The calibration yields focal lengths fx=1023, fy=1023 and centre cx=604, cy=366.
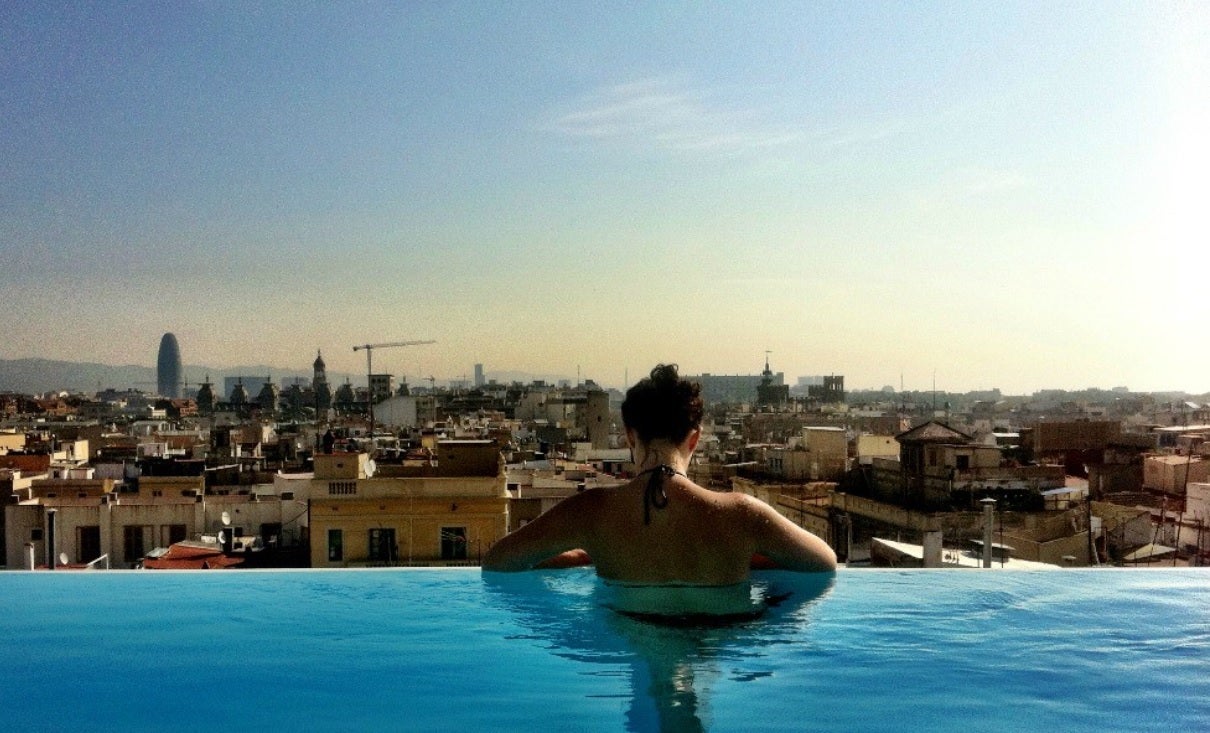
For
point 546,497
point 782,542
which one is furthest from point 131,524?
point 782,542

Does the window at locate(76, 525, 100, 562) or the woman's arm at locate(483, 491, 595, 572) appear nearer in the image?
the woman's arm at locate(483, 491, 595, 572)

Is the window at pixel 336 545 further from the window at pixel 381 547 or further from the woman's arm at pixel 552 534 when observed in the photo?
the woman's arm at pixel 552 534

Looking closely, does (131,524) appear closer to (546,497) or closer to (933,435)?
(546,497)

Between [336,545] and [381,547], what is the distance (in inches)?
30.4

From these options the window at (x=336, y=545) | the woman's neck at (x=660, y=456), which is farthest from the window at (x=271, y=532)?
the woman's neck at (x=660, y=456)

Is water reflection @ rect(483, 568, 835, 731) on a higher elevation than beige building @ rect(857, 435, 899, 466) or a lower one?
higher

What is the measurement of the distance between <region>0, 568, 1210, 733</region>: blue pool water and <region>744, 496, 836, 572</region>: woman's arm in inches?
12.2

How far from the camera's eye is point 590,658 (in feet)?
14.1

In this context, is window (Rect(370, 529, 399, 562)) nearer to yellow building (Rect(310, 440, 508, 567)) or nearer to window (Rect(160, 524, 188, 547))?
yellow building (Rect(310, 440, 508, 567))

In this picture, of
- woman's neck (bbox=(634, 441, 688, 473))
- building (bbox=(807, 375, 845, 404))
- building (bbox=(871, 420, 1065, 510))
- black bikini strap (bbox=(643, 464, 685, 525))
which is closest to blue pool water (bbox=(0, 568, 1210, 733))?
black bikini strap (bbox=(643, 464, 685, 525))

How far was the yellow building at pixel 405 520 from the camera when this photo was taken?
17.5 m

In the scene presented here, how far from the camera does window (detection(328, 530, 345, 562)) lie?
1745 cm

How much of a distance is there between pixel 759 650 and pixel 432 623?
166 centimetres

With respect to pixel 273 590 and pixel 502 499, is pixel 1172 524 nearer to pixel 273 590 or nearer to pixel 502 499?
pixel 502 499
